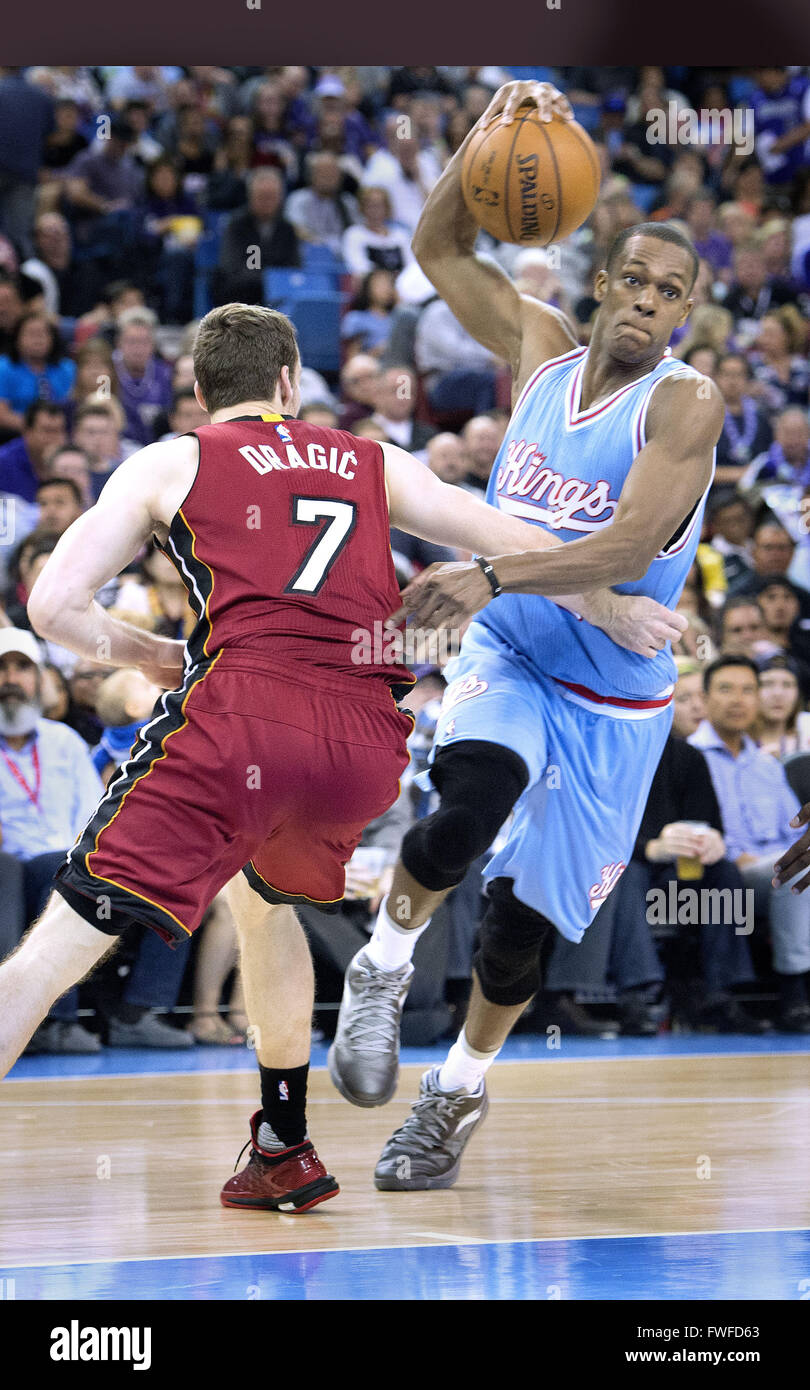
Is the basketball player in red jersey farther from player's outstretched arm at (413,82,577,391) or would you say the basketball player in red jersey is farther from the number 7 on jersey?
player's outstretched arm at (413,82,577,391)

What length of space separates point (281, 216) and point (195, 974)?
6160mm

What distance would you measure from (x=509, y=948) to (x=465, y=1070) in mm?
375

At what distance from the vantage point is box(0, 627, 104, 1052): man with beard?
669cm

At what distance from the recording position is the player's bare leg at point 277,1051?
3740 mm

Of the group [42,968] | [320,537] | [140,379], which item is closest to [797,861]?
[320,537]

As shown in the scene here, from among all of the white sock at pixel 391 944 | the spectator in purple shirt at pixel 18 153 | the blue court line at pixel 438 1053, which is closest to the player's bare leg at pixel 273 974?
the white sock at pixel 391 944

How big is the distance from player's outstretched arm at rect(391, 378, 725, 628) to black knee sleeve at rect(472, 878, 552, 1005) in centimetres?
98

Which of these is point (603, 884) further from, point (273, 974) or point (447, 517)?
point (447, 517)

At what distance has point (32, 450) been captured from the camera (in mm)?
8945

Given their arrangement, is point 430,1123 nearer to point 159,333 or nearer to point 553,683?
point 553,683

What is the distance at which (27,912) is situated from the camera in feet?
21.5

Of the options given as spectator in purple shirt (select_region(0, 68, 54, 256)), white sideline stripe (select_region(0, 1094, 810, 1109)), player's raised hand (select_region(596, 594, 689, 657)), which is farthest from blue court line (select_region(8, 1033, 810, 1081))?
spectator in purple shirt (select_region(0, 68, 54, 256))
